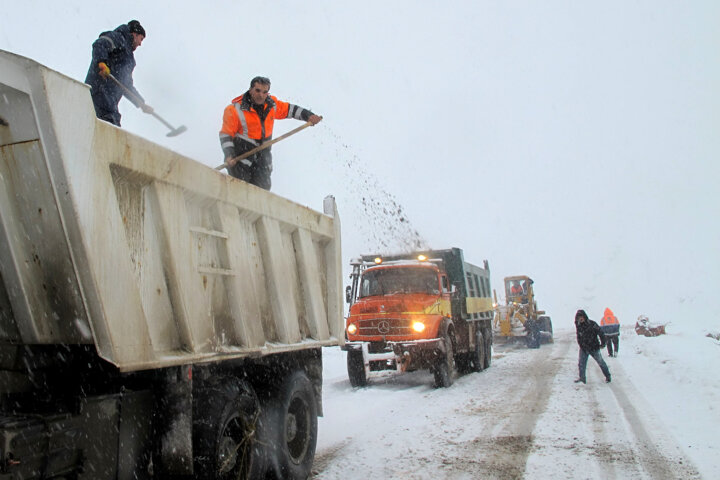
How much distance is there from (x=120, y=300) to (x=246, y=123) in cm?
289

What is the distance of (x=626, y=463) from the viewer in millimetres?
4922

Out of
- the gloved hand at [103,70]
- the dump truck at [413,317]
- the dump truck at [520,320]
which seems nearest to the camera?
the gloved hand at [103,70]

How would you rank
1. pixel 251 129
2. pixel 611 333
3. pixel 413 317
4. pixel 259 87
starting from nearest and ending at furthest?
pixel 259 87, pixel 251 129, pixel 413 317, pixel 611 333

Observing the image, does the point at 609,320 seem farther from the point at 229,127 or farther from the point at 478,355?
the point at 229,127

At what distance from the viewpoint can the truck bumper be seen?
976 centimetres

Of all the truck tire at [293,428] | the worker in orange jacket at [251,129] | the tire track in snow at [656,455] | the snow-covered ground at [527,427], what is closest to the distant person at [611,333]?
the snow-covered ground at [527,427]

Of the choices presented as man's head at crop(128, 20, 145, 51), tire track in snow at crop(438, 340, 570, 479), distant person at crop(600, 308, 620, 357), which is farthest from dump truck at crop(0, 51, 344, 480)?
distant person at crop(600, 308, 620, 357)

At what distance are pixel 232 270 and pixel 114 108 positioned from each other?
181 centimetres

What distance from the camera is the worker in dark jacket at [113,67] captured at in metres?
3.97

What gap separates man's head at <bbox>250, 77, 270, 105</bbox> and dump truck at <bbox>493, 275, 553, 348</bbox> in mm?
16416

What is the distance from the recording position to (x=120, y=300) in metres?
2.44

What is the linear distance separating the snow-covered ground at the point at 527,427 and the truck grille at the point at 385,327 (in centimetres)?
107

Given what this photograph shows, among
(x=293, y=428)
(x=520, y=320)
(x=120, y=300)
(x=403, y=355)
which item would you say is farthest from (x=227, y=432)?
(x=520, y=320)

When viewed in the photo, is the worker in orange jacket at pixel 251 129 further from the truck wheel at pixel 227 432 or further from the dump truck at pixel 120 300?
the truck wheel at pixel 227 432
